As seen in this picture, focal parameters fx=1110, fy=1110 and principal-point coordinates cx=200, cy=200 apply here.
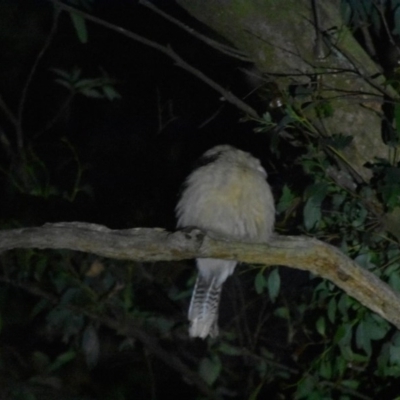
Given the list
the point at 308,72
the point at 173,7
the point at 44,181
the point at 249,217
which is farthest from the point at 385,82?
the point at 173,7

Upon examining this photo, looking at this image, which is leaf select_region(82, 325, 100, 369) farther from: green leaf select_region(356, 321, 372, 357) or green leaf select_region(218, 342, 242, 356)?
green leaf select_region(356, 321, 372, 357)

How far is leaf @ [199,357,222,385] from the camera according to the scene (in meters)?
4.50

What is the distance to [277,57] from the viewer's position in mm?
3162

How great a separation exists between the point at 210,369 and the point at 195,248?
180 centimetres

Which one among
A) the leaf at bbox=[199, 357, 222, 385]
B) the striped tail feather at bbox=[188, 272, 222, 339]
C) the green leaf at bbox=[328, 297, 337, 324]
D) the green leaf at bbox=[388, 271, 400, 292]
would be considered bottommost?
the leaf at bbox=[199, 357, 222, 385]

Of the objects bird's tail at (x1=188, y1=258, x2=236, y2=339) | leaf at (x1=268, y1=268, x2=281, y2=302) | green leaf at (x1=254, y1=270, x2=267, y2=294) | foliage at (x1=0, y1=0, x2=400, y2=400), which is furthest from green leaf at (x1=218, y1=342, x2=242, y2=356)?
leaf at (x1=268, y1=268, x2=281, y2=302)

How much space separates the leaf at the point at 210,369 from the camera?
14.8ft

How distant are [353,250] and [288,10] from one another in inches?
29.1

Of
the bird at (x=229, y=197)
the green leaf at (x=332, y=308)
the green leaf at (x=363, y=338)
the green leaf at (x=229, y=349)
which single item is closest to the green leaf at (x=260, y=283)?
the bird at (x=229, y=197)

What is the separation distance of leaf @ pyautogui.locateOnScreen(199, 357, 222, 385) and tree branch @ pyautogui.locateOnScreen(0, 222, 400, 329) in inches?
67.9

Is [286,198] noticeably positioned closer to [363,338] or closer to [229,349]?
[363,338]

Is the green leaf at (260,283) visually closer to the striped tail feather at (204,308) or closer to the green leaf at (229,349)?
the striped tail feather at (204,308)

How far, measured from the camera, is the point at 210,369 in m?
4.51

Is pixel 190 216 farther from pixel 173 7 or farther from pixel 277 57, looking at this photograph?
pixel 173 7
